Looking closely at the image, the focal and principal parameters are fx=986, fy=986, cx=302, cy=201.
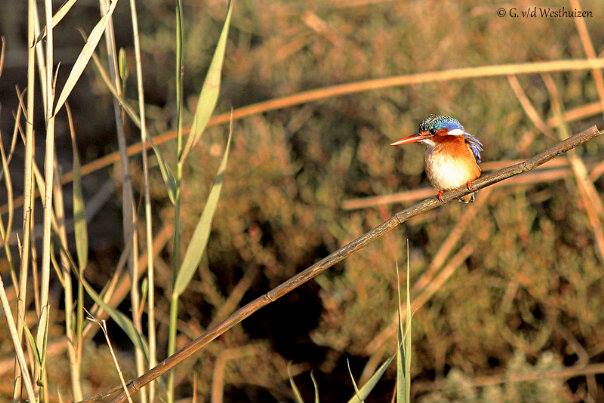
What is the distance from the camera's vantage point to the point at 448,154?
1.67m

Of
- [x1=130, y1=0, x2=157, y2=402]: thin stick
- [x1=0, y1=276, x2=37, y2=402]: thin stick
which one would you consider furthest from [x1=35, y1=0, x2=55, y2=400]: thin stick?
[x1=130, y1=0, x2=157, y2=402]: thin stick

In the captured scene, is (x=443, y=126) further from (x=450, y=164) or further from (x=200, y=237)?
(x=200, y=237)

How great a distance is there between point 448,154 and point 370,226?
1516 mm

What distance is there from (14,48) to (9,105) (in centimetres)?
38

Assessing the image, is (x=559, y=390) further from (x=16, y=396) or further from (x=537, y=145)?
(x=16, y=396)

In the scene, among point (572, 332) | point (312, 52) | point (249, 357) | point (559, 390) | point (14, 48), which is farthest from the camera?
point (14, 48)

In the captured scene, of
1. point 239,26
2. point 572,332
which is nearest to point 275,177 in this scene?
point 239,26

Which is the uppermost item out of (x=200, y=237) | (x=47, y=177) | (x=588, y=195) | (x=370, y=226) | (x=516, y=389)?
(x=47, y=177)

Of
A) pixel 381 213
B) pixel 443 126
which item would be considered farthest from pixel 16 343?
pixel 381 213

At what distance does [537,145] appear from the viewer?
3.28 m

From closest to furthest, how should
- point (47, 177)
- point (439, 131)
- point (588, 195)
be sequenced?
point (47, 177) → point (439, 131) → point (588, 195)

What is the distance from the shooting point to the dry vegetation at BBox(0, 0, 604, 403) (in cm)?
311

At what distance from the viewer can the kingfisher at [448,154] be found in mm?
1627

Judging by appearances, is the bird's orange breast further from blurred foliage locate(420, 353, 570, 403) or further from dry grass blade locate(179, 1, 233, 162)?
blurred foliage locate(420, 353, 570, 403)
